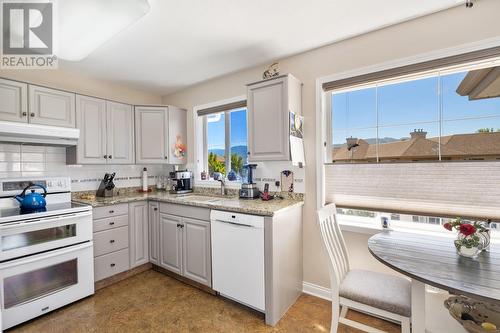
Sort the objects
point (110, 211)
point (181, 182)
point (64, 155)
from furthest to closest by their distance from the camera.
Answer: point (181, 182)
point (64, 155)
point (110, 211)

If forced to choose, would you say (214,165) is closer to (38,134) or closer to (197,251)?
(197,251)

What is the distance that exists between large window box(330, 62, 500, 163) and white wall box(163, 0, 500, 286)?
0.22m

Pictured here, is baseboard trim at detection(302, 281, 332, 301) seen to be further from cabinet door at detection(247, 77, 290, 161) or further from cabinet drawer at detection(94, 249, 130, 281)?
cabinet drawer at detection(94, 249, 130, 281)

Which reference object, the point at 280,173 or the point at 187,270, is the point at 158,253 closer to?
the point at 187,270

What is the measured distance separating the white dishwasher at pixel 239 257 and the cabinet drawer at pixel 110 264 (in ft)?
3.99

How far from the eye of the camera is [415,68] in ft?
6.07

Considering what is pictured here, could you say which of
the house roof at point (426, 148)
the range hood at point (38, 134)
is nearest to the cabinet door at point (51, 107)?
the range hood at point (38, 134)

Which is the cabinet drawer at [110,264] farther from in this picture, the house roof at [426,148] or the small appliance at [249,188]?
the house roof at [426,148]

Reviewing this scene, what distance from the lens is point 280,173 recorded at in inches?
100

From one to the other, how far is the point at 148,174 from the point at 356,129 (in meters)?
3.06

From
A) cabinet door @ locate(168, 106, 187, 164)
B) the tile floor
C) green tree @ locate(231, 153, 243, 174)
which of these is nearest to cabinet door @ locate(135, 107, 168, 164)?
cabinet door @ locate(168, 106, 187, 164)

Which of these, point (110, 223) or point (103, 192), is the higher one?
point (103, 192)

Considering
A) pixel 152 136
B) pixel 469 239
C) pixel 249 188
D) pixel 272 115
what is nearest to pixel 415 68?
pixel 272 115

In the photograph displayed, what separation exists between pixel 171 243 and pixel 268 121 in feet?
5.90
